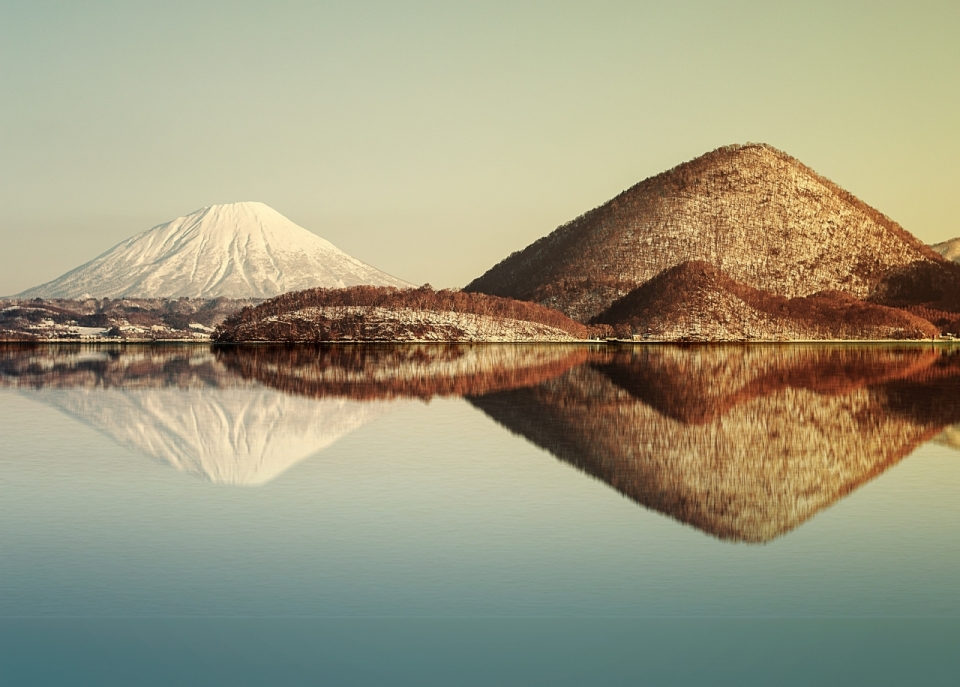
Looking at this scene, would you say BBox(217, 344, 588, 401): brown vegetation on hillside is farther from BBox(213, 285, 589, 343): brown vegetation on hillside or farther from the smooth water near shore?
BBox(213, 285, 589, 343): brown vegetation on hillside

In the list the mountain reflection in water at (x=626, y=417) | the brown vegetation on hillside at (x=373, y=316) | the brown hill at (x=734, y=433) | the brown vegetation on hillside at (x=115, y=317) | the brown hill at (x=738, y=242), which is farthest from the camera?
the brown hill at (x=738, y=242)

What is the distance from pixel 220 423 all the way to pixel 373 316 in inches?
2772

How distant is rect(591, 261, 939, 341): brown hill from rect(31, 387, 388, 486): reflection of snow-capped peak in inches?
2770

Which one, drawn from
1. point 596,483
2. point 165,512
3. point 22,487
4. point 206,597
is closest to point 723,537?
point 596,483

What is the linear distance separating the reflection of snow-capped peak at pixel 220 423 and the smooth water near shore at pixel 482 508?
11 cm

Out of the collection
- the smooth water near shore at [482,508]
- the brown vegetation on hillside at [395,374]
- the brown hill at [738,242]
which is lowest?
the smooth water near shore at [482,508]

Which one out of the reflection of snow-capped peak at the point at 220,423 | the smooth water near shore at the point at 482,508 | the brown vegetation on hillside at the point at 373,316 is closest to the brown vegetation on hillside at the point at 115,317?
the brown vegetation on hillside at the point at 373,316

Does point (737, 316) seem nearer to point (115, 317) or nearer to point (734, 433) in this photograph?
point (734, 433)

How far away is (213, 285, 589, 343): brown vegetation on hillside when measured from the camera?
91062mm

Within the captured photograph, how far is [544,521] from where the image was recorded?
12.7 meters

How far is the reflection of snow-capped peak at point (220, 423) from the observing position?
17422 millimetres

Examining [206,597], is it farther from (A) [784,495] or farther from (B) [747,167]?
(B) [747,167]

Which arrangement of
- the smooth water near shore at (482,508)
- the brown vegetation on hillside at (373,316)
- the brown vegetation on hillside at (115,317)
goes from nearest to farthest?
1. the smooth water near shore at (482,508)
2. the brown vegetation on hillside at (373,316)
3. the brown vegetation on hillside at (115,317)

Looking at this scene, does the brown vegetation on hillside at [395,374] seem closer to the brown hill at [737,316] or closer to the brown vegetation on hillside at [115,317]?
the brown hill at [737,316]
